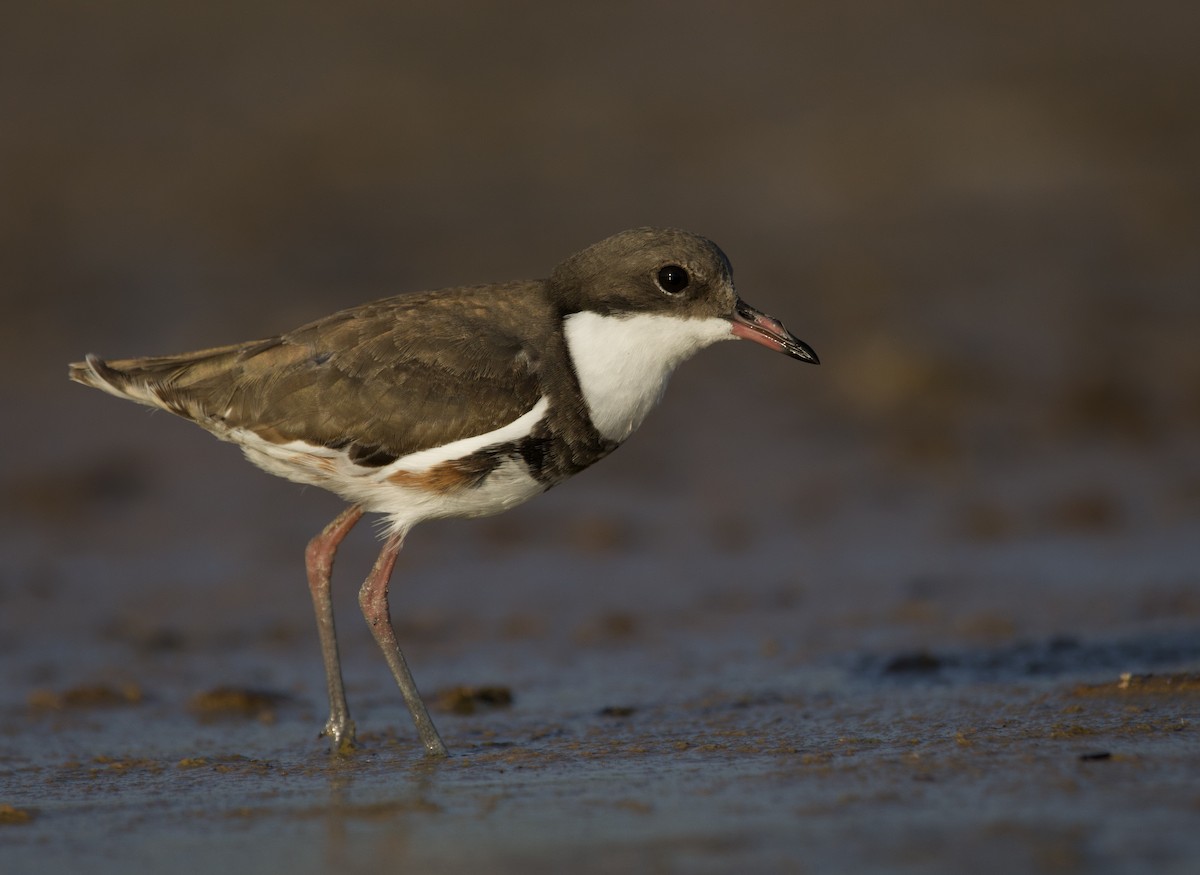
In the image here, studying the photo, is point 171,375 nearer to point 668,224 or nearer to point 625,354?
point 625,354

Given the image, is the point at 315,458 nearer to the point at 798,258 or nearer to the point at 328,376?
the point at 328,376

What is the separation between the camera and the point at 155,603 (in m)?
10.7

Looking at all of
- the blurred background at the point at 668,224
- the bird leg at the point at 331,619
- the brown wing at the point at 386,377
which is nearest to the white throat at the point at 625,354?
the brown wing at the point at 386,377

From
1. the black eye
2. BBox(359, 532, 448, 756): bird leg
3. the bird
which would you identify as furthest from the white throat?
BBox(359, 532, 448, 756): bird leg

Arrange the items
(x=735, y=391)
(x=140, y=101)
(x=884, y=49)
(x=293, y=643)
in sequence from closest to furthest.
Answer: (x=293, y=643)
(x=735, y=391)
(x=140, y=101)
(x=884, y=49)

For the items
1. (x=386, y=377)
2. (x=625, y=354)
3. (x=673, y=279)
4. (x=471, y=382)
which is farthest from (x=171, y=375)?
(x=673, y=279)

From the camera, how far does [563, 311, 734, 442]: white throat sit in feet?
24.6

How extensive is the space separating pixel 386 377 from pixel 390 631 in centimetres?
124

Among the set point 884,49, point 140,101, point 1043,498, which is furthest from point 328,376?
point 884,49

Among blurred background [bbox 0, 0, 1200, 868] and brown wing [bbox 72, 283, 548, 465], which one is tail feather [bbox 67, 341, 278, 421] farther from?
blurred background [bbox 0, 0, 1200, 868]

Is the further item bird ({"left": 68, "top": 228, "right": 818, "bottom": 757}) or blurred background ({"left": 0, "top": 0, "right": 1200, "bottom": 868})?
blurred background ({"left": 0, "top": 0, "right": 1200, "bottom": 868})

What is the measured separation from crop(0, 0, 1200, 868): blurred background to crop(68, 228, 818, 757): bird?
4.97 ft

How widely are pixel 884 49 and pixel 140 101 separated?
830 centimetres

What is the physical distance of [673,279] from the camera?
7613 millimetres
